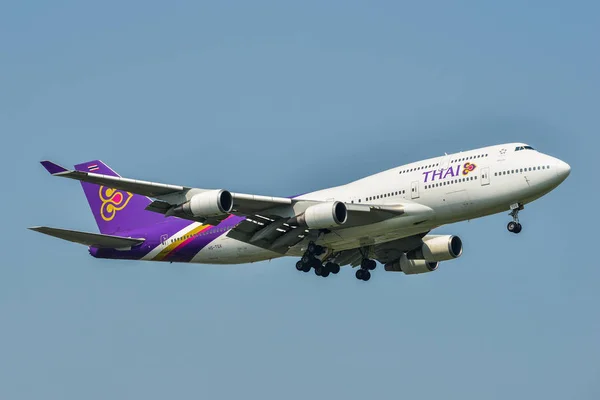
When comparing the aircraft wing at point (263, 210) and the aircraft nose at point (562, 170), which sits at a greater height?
the aircraft nose at point (562, 170)

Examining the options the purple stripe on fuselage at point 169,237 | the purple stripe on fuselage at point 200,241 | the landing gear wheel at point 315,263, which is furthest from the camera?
the purple stripe on fuselage at point 169,237

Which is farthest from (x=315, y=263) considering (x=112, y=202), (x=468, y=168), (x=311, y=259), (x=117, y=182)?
(x=112, y=202)

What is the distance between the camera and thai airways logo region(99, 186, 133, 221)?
61.9 meters

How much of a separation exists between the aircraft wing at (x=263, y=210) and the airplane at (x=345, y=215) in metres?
0.05

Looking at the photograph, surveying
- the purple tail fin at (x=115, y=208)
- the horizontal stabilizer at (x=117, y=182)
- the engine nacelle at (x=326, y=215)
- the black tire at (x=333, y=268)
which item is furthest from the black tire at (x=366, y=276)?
the horizontal stabilizer at (x=117, y=182)

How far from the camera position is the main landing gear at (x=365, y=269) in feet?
191

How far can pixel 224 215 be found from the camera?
49844 millimetres

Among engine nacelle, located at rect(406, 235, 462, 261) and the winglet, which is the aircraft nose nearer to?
engine nacelle, located at rect(406, 235, 462, 261)

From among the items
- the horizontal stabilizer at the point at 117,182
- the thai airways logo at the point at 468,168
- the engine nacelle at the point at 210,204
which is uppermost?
the thai airways logo at the point at 468,168

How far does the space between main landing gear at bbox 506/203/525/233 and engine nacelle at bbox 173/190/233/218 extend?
13.2 meters

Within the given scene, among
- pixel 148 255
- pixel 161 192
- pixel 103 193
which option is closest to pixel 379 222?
pixel 161 192

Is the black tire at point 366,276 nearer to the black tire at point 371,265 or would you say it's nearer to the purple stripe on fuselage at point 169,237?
the black tire at point 371,265

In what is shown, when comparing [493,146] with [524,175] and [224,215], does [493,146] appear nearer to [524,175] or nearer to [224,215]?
[524,175]

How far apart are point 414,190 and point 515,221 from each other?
4.97 meters
